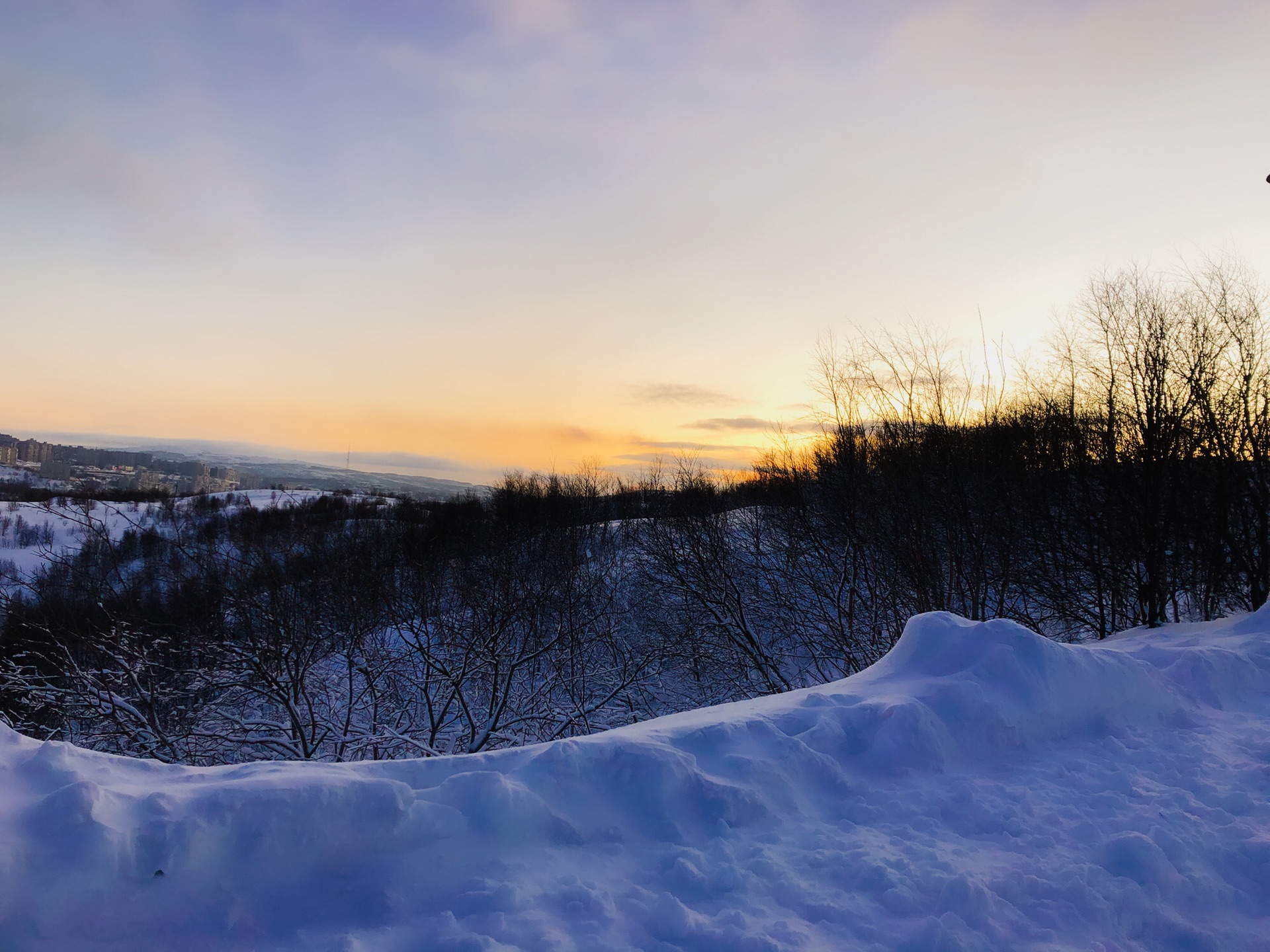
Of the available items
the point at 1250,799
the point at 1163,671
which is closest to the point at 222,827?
the point at 1250,799

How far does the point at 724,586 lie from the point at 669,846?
44.7ft

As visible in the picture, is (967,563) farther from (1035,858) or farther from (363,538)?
(363,538)

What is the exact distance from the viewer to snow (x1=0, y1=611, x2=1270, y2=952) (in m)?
1.74

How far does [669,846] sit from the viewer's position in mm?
2219

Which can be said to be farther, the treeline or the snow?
the treeline

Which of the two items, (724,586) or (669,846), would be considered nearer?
(669,846)

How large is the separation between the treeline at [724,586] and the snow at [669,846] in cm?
657

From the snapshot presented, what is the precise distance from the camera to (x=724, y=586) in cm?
1558

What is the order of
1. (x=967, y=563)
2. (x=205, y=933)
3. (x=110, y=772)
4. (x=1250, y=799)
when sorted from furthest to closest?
(x=967, y=563) < (x=1250, y=799) < (x=110, y=772) < (x=205, y=933)

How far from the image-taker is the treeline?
9109mm

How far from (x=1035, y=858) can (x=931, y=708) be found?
3.30ft

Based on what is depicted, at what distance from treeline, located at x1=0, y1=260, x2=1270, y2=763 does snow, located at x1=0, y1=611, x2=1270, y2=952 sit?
657cm

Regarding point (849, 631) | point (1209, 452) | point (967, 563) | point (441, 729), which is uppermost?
point (1209, 452)

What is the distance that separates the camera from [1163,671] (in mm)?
3846
